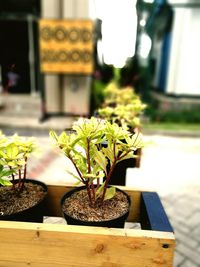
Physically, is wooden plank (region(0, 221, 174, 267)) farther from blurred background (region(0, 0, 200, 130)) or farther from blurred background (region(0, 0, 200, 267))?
blurred background (region(0, 0, 200, 130))

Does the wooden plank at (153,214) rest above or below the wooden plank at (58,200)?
above

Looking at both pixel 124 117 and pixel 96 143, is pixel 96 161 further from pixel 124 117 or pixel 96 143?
pixel 124 117

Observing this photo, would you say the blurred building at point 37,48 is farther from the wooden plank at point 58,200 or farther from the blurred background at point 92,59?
the wooden plank at point 58,200

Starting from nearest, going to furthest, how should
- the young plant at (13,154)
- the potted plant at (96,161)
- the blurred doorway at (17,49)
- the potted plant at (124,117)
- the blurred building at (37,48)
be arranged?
the potted plant at (96,161) → the young plant at (13,154) → the potted plant at (124,117) → the blurred building at (37,48) → the blurred doorway at (17,49)

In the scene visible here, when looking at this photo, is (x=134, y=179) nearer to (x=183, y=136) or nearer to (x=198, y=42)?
(x=183, y=136)

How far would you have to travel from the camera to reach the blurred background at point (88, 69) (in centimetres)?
766

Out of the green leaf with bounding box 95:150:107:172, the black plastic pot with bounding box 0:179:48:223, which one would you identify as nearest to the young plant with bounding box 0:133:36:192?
the black plastic pot with bounding box 0:179:48:223

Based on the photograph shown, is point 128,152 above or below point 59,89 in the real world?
above

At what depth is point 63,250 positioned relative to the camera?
49.8 inches

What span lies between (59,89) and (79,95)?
2.18 feet

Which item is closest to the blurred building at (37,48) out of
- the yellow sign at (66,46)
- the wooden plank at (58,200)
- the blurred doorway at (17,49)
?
the blurred doorway at (17,49)

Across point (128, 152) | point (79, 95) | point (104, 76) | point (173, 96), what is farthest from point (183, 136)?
point (128, 152)

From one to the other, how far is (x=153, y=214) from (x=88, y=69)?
6944 millimetres

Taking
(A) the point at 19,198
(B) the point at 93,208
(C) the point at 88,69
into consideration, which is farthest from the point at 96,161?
(C) the point at 88,69
